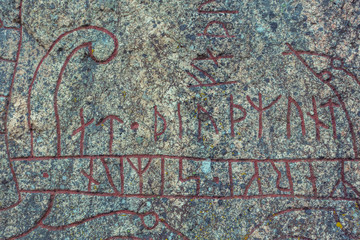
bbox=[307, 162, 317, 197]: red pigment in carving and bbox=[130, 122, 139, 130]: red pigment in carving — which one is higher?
bbox=[130, 122, 139, 130]: red pigment in carving

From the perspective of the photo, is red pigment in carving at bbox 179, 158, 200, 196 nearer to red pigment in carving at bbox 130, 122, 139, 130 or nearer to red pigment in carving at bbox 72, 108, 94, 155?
red pigment in carving at bbox 130, 122, 139, 130

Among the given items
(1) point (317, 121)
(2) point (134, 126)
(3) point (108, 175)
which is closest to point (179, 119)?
(2) point (134, 126)

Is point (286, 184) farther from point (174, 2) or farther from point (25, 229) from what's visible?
point (25, 229)

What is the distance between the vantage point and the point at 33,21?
1798 mm

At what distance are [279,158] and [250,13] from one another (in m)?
0.94

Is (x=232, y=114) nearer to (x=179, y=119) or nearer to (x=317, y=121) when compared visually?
(x=179, y=119)

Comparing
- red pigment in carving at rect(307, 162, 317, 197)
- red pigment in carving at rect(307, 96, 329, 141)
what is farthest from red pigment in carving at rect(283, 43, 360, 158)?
red pigment in carving at rect(307, 162, 317, 197)

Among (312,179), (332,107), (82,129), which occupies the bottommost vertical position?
(312,179)

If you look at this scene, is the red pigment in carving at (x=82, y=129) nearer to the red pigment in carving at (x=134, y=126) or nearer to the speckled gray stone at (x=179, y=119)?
the speckled gray stone at (x=179, y=119)

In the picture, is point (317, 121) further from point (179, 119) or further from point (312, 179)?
point (179, 119)

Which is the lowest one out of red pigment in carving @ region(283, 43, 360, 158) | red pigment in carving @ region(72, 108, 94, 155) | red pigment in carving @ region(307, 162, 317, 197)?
red pigment in carving @ region(307, 162, 317, 197)

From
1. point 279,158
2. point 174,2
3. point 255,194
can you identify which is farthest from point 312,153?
point 174,2

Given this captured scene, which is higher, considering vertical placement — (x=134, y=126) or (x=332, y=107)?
(x=332, y=107)

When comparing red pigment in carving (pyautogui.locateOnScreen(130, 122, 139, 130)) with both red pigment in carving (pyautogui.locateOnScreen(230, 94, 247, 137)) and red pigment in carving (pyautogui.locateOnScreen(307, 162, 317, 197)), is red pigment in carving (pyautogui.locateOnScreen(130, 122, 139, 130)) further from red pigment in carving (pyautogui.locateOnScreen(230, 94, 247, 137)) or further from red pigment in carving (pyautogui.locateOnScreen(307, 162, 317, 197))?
red pigment in carving (pyautogui.locateOnScreen(307, 162, 317, 197))
